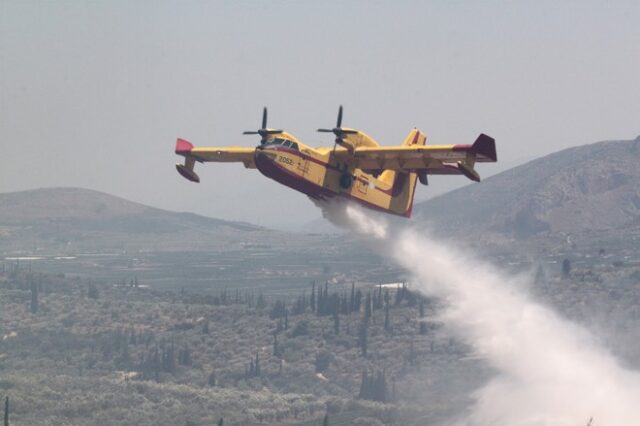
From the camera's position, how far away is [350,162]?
8938cm

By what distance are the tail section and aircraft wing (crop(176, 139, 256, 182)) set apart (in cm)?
1080

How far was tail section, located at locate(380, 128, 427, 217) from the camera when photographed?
95.8 meters

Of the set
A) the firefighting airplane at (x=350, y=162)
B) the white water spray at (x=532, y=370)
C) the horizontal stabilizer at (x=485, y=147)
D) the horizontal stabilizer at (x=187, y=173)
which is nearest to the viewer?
the horizontal stabilizer at (x=485, y=147)

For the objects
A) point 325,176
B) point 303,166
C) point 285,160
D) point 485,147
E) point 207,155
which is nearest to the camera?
point 485,147

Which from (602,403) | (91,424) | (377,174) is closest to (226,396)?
(91,424)

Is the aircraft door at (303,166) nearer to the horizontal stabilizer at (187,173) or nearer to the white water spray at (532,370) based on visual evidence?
the horizontal stabilizer at (187,173)

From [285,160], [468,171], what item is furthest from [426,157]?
[285,160]

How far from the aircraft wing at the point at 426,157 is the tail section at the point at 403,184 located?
4.16 m

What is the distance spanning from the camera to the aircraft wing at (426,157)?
267ft

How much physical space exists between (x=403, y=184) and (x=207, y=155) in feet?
51.8

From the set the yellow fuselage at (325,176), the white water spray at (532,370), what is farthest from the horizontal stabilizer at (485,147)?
the white water spray at (532,370)

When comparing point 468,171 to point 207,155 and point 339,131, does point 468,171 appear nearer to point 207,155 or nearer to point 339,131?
point 339,131

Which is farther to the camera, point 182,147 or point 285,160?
point 182,147

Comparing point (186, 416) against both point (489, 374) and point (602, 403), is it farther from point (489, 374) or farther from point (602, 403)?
point (602, 403)
